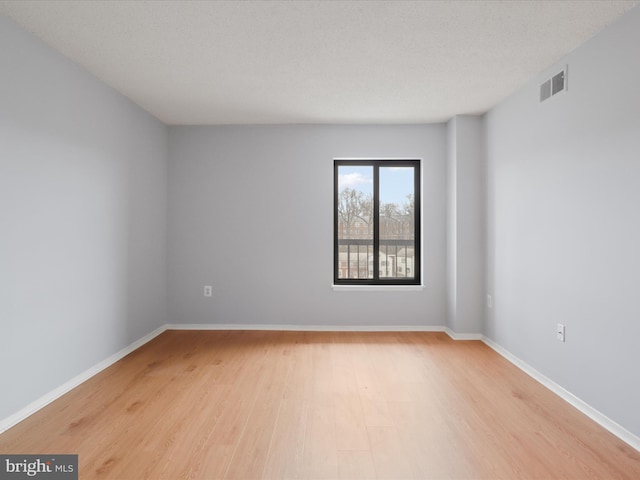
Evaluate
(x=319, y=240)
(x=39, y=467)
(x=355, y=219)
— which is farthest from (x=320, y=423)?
(x=355, y=219)

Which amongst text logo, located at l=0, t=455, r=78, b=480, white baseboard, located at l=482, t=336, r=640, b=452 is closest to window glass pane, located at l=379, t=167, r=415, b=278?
white baseboard, located at l=482, t=336, r=640, b=452

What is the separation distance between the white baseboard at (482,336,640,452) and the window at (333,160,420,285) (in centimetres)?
149

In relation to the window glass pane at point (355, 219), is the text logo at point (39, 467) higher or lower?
→ lower

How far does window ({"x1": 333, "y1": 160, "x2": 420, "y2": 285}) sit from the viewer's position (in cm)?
455

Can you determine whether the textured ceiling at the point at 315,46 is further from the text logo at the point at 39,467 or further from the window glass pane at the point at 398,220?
the text logo at the point at 39,467

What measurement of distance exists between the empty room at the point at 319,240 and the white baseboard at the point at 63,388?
19 mm

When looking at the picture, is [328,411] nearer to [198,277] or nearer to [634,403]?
[634,403]

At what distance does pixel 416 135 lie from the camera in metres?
4.41

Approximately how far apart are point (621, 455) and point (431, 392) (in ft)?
3.65

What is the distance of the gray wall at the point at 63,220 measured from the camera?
2.27m

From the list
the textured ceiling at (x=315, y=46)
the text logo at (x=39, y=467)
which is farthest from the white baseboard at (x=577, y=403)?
the text logo at (x=39, y=467)

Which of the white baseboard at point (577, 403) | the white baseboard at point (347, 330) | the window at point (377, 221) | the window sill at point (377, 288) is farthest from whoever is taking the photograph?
the window at point (377, 221)

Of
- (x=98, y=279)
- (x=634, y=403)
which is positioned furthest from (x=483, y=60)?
(x=98, y=279)

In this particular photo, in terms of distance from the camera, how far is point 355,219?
4582 millimetres
